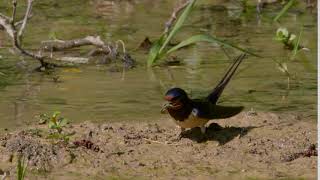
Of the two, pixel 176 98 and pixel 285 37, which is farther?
pixel 285 37

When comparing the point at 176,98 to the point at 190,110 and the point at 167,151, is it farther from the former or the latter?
the point at 167,151

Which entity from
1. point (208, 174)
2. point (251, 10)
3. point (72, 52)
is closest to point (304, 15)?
point (251, 10)

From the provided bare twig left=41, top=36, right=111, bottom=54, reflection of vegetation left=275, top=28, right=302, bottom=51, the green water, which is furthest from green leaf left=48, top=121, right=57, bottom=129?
reflection of vegetation left=275, top=28, right=302, bottom=51

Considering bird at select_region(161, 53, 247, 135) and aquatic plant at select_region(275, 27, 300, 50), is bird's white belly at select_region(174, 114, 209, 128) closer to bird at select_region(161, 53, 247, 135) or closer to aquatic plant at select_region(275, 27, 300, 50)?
bird at select_region(161, 53, 247, 135)

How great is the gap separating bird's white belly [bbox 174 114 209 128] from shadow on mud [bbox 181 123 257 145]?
0.35ft

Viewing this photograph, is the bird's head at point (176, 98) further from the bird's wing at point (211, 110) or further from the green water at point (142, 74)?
the green water at point (142, 74)

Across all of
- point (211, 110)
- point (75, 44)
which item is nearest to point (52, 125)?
point (211, 110)

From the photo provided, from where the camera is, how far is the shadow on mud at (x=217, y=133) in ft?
19.1

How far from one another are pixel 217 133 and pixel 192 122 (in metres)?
0.24

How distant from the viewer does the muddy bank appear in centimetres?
521

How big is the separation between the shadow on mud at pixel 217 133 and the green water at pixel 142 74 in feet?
1.96

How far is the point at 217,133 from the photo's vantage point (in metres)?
5.89

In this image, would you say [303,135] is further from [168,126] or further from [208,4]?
[208,4]

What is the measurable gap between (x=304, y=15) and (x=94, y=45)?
3.23 meters
